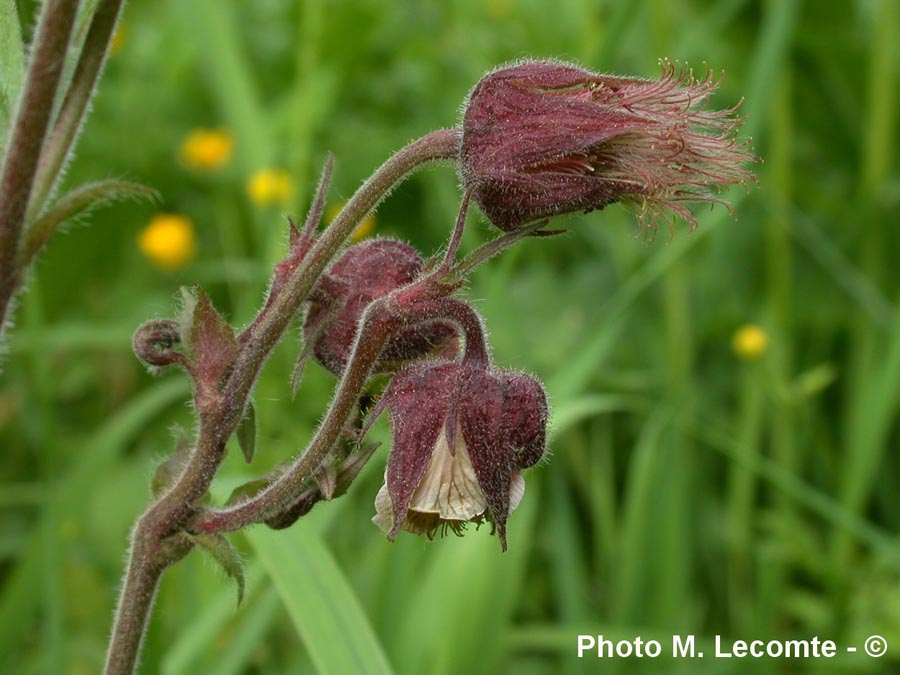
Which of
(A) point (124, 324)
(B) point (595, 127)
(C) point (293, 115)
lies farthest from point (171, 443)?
(B) point (595, 127)

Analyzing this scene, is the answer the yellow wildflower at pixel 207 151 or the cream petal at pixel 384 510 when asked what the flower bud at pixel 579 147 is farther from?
the yellow wildflower at pixel 207 151

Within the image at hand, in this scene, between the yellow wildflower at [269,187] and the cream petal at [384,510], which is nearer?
the cream petal at [384,510]

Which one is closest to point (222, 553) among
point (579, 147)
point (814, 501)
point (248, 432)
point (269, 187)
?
point (248, 432)

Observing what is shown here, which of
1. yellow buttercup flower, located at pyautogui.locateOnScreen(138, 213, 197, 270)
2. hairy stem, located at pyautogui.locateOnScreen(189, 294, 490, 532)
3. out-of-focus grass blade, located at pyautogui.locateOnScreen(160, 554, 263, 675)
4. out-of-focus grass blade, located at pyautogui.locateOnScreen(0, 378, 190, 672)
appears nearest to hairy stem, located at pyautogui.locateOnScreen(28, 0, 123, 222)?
hairy stem, located at pyautogui.locateOnScreen(189, 294, 490, 532)

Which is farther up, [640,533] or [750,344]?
[750,344]

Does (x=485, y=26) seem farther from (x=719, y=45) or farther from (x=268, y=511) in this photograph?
(x=268, y=511)

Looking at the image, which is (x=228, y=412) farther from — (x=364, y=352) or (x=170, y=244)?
(x=170, y=244)

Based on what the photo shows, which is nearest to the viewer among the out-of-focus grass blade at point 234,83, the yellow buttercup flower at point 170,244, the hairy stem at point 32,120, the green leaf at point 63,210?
the hairy stem at point 32,120

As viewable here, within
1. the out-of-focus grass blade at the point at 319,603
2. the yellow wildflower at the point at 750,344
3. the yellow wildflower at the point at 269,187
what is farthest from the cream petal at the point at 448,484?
the yellow wildflower at the point at 750,344
